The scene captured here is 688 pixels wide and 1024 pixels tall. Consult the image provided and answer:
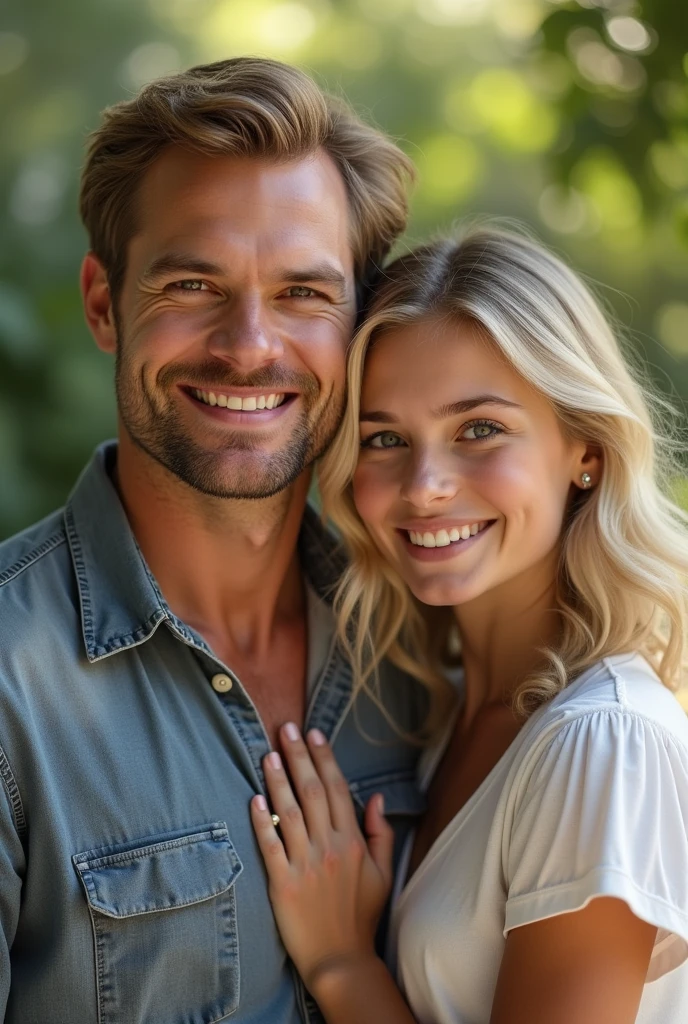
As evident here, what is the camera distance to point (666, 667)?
6.88ft

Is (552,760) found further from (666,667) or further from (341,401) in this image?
(341,401)

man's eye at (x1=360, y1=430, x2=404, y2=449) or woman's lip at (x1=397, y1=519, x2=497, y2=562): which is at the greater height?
man's eye at (x1=360, y1=430, x2=404, y2=449)

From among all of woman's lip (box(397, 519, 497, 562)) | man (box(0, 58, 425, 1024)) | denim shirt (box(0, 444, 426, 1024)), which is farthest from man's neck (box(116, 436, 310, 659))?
woman's lip (box(397, 519, 497, 562))

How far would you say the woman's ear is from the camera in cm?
219

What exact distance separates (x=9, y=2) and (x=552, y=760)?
2427 millimetres

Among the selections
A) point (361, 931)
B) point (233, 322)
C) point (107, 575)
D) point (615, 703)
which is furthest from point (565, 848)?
point (233, 322)

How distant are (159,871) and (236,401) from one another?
33.9 inches

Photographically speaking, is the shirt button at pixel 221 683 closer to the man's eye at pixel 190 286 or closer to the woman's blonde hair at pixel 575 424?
the woman's blonde hair at pixel 575 424

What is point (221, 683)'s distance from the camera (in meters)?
2.12

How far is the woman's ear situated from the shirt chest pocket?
0.92m

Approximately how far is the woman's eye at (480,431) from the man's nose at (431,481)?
0.19 ft

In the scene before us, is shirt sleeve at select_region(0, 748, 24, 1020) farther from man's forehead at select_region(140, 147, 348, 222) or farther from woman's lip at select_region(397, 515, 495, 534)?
man's forehead at select_region(140, 147, 348, 222)

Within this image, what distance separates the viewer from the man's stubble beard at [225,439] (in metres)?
2.20

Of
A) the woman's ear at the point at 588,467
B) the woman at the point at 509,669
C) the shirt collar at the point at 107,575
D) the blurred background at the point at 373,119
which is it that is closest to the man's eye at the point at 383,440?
the woman at the point at 509,669
